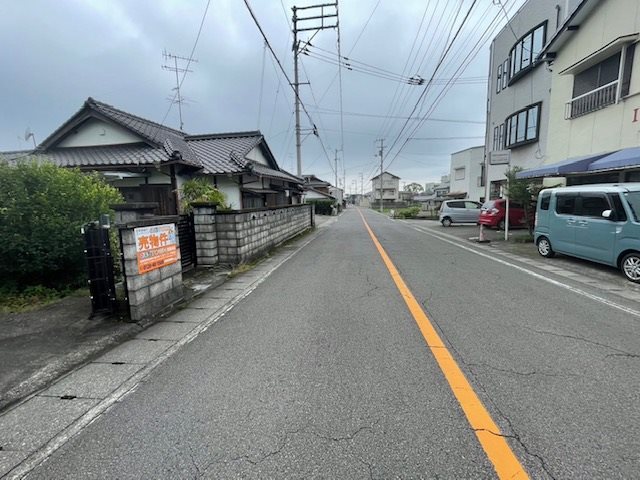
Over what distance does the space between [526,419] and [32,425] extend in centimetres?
360

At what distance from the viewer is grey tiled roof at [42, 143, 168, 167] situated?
1146 centimetres

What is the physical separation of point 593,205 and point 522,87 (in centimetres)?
1383

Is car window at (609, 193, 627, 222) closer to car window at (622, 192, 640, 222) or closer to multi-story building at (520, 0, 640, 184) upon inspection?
car window at (622, 192, 640, 222)

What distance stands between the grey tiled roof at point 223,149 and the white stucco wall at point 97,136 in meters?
2.88

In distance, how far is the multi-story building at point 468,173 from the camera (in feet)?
109

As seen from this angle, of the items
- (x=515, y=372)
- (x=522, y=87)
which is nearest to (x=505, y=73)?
(x=522, y=87)

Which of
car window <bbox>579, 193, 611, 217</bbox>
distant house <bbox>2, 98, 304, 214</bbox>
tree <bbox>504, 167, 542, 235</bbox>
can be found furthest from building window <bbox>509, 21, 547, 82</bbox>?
distant house <bbox>2, 98, 304, 214</bbox>

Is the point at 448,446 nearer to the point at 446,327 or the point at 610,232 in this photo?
the point at 446,327

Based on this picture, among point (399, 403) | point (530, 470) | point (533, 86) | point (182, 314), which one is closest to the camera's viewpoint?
point (530, 470)

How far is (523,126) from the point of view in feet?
56.5

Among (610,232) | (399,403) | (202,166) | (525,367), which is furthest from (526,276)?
(202,166)

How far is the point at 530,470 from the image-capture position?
1.90 metres

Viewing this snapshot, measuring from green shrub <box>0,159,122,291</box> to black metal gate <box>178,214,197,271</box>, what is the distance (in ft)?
5.61

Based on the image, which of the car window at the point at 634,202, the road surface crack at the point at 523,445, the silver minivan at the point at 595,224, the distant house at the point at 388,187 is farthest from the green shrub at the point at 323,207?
the distant house at the point at 388,187
